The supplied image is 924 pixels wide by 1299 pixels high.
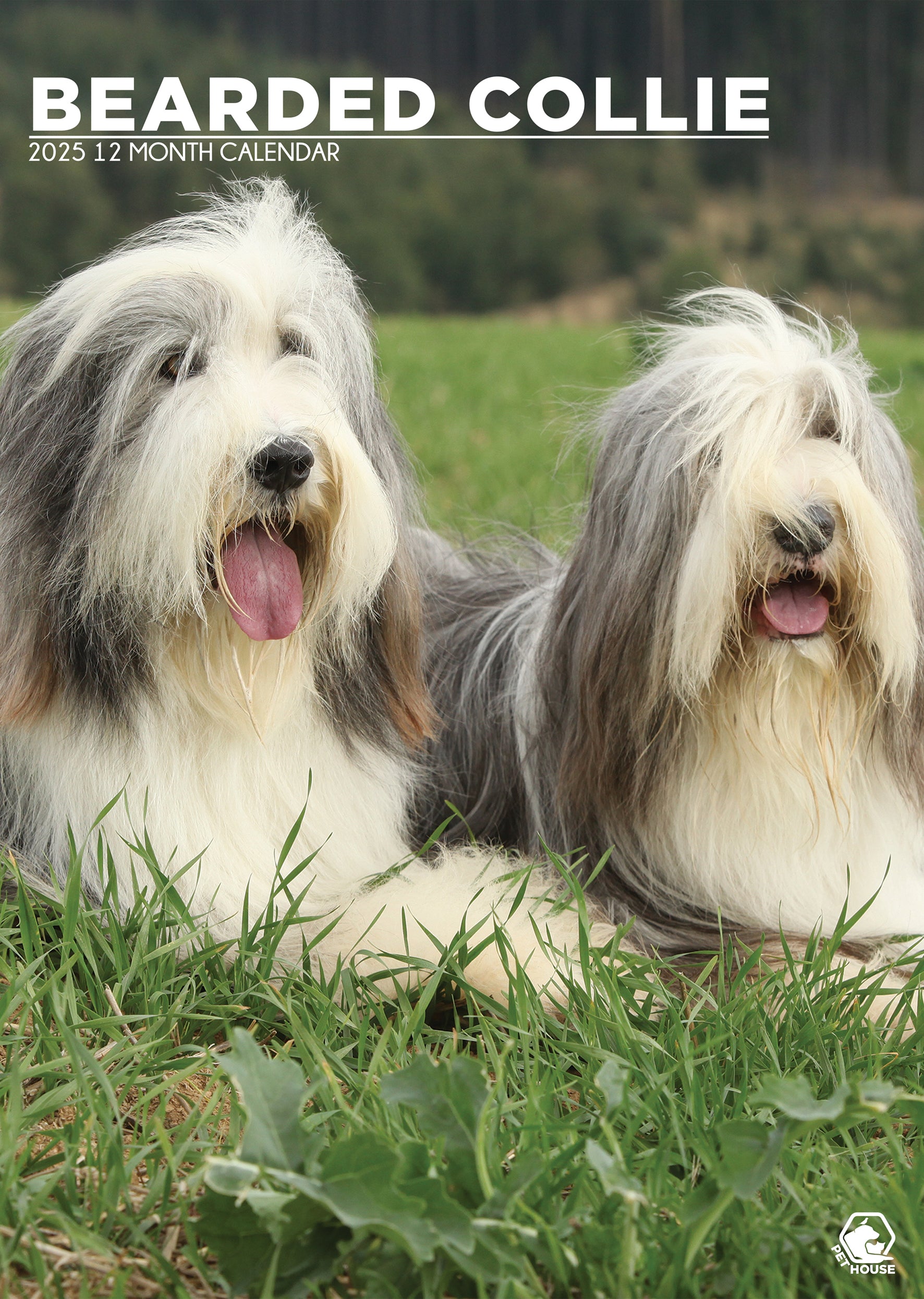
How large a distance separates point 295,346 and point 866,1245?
1856 millimetres

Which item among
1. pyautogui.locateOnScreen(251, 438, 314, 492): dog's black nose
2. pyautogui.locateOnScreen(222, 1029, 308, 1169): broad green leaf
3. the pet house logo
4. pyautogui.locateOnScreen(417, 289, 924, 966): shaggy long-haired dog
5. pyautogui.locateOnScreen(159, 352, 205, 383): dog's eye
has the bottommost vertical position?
the pet house logo

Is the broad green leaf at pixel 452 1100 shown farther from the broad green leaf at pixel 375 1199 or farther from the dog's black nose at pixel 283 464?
the dog's black nose at pixel 283 464

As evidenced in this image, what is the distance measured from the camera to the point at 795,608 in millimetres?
2650

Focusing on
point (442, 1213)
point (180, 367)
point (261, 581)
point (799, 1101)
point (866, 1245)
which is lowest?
point (866, 1245)

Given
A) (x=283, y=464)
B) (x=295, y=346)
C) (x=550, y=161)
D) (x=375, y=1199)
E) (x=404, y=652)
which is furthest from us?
(x=550, y=161)

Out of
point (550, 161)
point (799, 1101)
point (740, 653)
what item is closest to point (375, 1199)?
point (799, 1101)

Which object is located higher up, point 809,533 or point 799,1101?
point 809,533

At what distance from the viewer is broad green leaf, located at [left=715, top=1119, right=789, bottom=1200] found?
170 cm

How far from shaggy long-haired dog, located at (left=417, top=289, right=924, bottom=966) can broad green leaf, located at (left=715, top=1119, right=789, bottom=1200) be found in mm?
956

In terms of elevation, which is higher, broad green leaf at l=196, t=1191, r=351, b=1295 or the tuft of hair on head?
the tuft of hair on head

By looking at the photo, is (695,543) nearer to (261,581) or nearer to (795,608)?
(795,608)

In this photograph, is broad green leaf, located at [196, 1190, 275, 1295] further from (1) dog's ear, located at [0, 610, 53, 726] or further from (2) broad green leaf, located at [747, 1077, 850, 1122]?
(1) dog's ear, located at [0, 610, 53, 726]

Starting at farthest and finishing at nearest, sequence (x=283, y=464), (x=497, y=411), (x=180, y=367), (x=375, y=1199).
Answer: (x=497, y=411) → (x=180, y=367) → (x=283, y=464) → (x=375, y=1199)

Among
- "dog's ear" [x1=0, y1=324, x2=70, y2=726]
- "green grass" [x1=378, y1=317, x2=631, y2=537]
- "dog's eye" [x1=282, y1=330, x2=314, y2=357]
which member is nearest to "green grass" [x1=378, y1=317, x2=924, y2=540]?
"green grass" [x1=378, y1=317, x2=631, y2=537]
